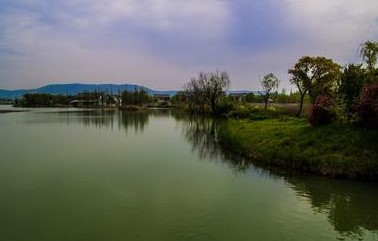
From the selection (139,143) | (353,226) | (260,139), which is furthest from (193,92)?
(353,226)

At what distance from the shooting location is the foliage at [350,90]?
19516 mm

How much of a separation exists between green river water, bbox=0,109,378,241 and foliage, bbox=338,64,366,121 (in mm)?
5359

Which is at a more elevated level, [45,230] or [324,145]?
[324,145]

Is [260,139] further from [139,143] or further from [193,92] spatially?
[193,92]

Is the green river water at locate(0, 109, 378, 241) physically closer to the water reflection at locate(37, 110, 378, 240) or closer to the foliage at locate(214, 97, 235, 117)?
the water reflection at locate(37, 110, 378, 240)

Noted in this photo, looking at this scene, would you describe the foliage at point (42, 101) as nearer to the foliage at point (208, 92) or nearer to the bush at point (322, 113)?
the foliage at point (208, 92)

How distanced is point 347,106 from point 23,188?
15.1 metres

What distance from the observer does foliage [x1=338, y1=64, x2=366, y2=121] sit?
19516mm

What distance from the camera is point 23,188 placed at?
14.0m

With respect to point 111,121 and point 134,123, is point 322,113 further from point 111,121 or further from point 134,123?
point 111,121

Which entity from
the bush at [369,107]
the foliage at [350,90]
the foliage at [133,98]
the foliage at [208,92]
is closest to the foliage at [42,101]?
the foliage at [133,98]

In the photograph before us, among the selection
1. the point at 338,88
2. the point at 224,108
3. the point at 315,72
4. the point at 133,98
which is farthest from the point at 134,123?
the point at 133,98

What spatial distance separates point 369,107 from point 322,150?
2.77 metres

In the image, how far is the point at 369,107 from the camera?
1731 centimetres
